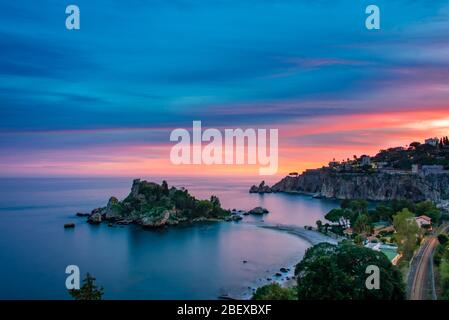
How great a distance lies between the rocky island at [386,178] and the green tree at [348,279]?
52284mm

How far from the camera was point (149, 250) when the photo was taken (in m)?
29.8

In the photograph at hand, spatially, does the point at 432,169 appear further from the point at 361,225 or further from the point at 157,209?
the point at 157,209

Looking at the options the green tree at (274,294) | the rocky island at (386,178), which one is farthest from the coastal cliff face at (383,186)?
the green tree at (274,294)

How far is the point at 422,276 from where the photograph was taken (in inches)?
671

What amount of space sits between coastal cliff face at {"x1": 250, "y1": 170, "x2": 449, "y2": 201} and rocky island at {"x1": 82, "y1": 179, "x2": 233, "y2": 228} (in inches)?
1287

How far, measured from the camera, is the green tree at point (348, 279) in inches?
469

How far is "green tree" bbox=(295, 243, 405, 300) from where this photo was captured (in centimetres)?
1191

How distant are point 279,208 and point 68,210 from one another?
83.3 ft

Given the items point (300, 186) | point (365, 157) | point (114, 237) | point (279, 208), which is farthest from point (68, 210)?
point (365, 157)

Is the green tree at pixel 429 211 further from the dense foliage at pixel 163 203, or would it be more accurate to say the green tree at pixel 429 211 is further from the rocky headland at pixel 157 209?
the dense foliage at pixel 163 203

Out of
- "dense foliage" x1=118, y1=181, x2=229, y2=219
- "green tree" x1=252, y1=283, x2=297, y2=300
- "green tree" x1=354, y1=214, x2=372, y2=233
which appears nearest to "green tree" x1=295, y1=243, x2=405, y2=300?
"green tree" x1=252, y1=283, x2=297, y2=300

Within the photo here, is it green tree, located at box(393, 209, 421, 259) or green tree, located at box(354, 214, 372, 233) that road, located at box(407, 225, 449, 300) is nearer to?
green tree, located at box(393, 209, 421, 259)
